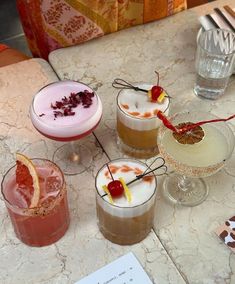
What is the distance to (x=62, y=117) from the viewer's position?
1061mm

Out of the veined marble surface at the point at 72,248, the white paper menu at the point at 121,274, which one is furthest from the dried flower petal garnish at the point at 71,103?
the white paper menu at the point at 121,274

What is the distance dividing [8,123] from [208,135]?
499mm

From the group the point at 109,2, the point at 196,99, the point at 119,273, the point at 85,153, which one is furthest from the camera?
the point at 109,2

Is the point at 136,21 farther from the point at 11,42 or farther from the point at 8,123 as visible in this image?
the point at 11,42

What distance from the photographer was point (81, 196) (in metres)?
1.07

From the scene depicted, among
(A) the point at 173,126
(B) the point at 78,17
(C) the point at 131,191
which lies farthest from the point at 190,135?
(B) the point at 78,17

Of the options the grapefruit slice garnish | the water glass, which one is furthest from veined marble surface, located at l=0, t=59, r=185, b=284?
the water glass

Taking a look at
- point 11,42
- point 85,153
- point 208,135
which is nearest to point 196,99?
point 208,135

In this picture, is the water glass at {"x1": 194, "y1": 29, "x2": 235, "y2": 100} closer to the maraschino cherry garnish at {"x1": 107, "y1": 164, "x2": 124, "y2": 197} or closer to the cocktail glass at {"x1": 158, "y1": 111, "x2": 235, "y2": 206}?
the cocktail glass at {"x1": 158, "y1": 111, "x2": 235, "y2": 206}

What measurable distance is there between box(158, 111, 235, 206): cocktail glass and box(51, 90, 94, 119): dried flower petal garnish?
0.60ft

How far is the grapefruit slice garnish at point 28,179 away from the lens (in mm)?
924

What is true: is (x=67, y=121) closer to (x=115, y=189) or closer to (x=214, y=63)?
(x=115, y=189)

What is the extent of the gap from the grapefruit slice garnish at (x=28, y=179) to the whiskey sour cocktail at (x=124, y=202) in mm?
118

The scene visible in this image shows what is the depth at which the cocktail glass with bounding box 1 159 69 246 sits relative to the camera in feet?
3.04
